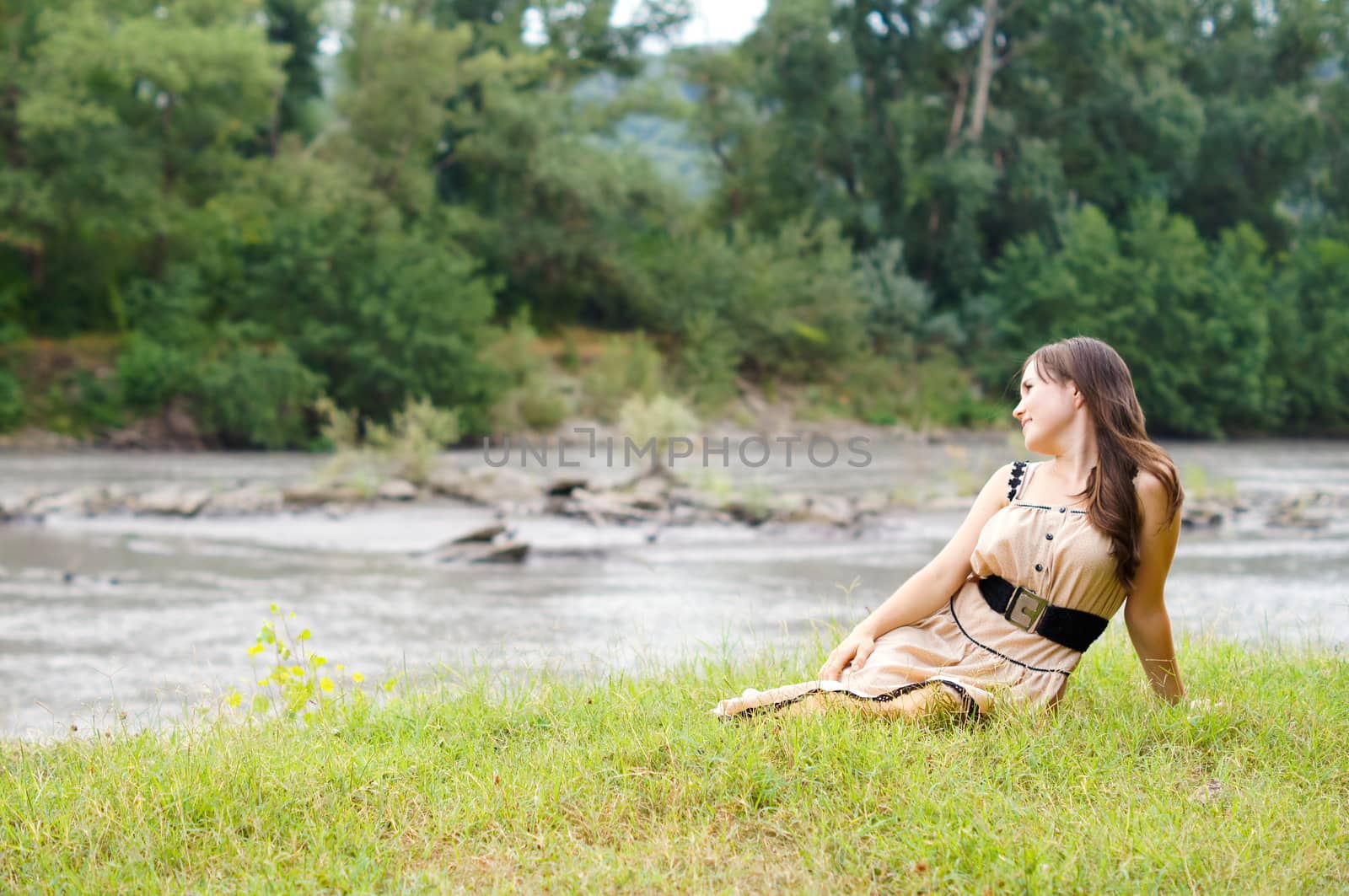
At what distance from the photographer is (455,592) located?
13242mm

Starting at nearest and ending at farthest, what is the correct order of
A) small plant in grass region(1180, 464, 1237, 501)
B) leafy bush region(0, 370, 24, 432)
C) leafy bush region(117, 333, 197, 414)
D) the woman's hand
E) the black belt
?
the black belt, the woman's hand, small plant in grass region(1180, 464, 1237, 501), leafy bush region(0, 370, 24, 432), leafy bush region(117, 333, 197, 414)

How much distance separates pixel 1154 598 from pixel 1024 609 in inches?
16.8

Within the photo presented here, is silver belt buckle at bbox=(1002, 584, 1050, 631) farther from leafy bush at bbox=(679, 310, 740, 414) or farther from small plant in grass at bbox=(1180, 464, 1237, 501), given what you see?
leafy bush at bbox=(679, 310, 740, 414)

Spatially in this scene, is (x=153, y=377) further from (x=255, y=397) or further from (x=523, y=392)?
(x=523, y=392)

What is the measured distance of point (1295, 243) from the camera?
5153cm

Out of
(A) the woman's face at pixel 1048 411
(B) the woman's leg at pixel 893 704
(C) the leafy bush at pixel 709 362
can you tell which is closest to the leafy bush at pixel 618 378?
(C) the leafy bush at pixel 709 362

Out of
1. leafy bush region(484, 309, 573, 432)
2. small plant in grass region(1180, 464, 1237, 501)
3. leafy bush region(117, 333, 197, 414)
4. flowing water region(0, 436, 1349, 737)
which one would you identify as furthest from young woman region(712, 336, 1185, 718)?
leafy bush region(117, 333, 197, 414)

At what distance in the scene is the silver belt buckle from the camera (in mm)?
4168

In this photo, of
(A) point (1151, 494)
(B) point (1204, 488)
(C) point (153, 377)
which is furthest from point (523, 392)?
(A) point (1151, 494)

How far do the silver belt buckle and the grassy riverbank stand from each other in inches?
13.1

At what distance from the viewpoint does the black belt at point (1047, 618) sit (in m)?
4.17

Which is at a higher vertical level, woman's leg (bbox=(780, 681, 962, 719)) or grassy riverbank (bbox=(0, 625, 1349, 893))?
woman's leg (bbox=(780, 681, 962, 719))

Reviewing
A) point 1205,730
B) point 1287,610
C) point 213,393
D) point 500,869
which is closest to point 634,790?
point 500,869

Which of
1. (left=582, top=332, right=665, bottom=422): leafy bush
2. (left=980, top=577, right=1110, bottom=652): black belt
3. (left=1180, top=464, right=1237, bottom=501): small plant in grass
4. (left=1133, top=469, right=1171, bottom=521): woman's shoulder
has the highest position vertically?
(left=1133, top=469, right=1171, bottom=521): woman's shoulder
